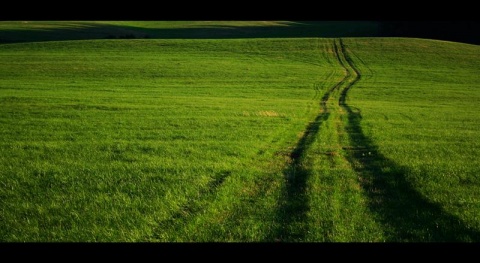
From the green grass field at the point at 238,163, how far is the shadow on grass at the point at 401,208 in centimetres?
3

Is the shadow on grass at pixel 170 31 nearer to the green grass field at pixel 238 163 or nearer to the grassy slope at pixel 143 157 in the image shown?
the grassy slope at pixel 143 157

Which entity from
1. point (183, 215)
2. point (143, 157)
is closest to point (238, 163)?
point (143, 157)

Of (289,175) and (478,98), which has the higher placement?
(289,175)

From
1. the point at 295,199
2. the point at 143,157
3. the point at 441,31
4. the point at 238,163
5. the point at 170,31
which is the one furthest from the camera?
the point at 170,31

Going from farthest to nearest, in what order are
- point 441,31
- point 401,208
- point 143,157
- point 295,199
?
1. point 441,31
2. point 143,157
3. point 295,199
4. point 401,208

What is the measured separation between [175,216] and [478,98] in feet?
101

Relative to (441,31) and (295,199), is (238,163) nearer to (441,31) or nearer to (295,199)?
(295,199)

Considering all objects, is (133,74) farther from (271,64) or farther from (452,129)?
(452,129)

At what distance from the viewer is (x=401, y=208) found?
7723mm

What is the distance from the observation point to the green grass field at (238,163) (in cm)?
669

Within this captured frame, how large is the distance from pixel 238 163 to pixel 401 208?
4598 mm

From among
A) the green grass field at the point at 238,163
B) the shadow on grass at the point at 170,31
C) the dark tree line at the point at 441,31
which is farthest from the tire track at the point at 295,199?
the dark tree line at the point at 441,31
